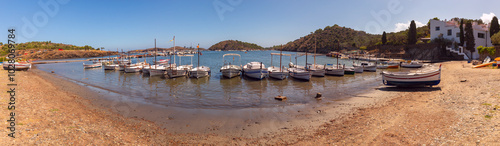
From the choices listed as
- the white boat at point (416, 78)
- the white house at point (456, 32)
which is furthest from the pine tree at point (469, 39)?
the white boat at point (416, 78)

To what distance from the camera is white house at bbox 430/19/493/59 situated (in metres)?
52.5

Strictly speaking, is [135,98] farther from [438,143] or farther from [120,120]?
[438,143]

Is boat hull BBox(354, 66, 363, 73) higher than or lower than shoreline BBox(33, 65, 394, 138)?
higher

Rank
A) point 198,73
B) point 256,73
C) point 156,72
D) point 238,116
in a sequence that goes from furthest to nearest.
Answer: point 156,72 < point 198,73 < point 256,73 < point 238,116

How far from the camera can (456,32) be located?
56094mm

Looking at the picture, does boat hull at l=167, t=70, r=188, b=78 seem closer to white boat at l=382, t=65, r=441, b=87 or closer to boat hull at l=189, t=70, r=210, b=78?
boat hull at l=189, t=70, r=210, b=78

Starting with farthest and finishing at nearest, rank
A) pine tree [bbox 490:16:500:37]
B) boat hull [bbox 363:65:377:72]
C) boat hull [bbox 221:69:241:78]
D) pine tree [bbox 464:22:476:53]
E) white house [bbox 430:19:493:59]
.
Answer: white house [bbox 430:19:493:59] < pine tree [bbox 464:22:476:53] < pine tree [bbox 490:16:500:37] < boat hull [bbox 363:65:377:72] < boat hull [bbox 221:69:241:78]

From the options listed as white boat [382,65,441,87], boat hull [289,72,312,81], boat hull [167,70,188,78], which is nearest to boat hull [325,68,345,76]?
boat hull [289,72,312,81]

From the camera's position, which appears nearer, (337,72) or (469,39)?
(337,72)

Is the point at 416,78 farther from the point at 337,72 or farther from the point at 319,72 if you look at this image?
the point at 337,72

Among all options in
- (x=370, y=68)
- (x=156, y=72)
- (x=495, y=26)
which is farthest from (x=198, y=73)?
(x=495, y=26)

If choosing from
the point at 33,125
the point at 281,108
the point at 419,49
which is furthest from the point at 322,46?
the point at 33,125

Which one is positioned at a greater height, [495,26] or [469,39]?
[495,26]

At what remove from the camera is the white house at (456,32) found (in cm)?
5245
